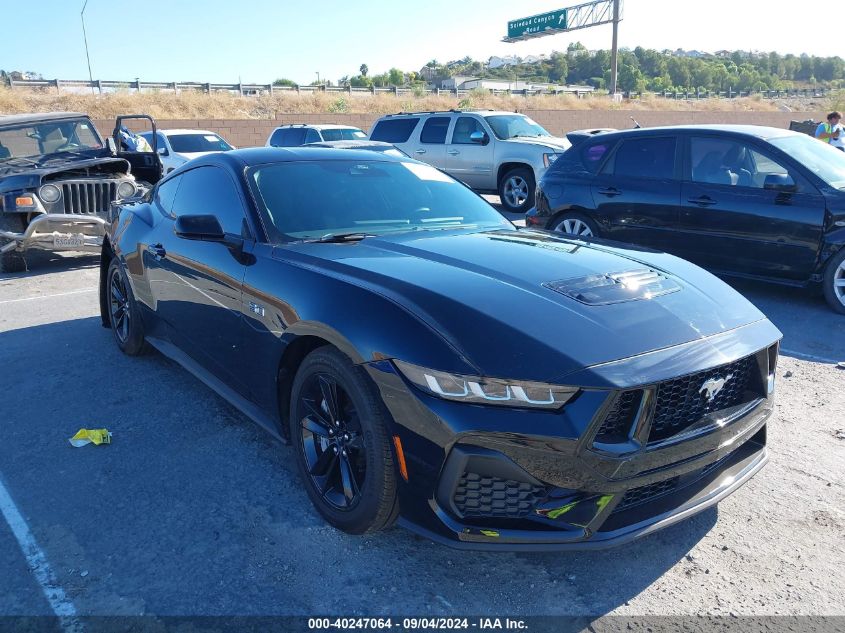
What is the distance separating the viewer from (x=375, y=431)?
261 cm

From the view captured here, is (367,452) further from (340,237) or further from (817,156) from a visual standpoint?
(817,156)

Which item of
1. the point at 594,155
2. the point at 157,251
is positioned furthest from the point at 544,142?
the point at 157,251

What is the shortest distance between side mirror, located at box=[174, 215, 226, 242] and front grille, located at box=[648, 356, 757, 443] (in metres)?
2.38

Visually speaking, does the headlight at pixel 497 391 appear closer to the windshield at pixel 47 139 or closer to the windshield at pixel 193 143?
the windshield at pixel 47 139

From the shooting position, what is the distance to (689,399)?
8.39ft

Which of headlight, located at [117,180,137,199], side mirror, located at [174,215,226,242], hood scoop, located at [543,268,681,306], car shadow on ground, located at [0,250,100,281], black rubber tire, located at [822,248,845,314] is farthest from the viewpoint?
headlight, located at [117,180,137,199]

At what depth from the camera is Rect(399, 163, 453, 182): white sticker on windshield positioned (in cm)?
442

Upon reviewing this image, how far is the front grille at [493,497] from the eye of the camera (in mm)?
2402

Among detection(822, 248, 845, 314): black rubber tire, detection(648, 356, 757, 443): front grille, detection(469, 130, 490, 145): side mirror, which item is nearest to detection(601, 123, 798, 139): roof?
detection(822, 248, 845, 314): black rubber tire

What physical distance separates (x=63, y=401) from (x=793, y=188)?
6324 mm

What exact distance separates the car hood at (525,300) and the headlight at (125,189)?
22.2ft

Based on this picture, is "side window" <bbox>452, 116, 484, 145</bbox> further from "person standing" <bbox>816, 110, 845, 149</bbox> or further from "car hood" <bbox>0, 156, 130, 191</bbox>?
"car hood" <bbox>0, 156, 130, 191</bbox>

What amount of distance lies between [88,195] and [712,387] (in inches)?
335

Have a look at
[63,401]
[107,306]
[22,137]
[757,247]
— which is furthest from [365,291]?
[22,137]
